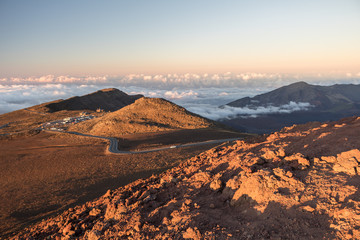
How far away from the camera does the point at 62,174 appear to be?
2633cm

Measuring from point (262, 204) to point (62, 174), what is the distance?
25.9m

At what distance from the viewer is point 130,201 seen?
10.1 metres

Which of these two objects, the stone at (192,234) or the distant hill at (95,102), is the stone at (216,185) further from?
the distant hill at (95,102)

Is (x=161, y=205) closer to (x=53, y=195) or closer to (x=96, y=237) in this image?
(x=96, y=237)

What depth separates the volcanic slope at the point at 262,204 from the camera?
18.3 feet

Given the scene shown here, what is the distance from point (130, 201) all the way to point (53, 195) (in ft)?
47.2

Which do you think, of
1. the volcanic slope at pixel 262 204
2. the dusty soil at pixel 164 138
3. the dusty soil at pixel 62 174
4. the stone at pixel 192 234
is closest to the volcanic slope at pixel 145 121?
the dusty soil at pixel 164 138

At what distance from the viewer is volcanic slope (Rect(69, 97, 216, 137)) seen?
5591 centimetres

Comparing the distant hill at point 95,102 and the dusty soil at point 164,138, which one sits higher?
the distant hill at point 95,102

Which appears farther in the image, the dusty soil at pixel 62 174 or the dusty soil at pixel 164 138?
the dusty soil at pixel 164 138

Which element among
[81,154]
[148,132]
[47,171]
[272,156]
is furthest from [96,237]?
[148,132]

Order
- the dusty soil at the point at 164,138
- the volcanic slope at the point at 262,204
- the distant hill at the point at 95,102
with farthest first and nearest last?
the distant hill at the point at 95,102
the dusty soil at the point at 164,138
the volcanic slope at the point at 262,204

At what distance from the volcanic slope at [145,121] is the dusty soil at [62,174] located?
1143 cm

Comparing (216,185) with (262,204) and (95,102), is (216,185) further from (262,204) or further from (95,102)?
(95,102)
